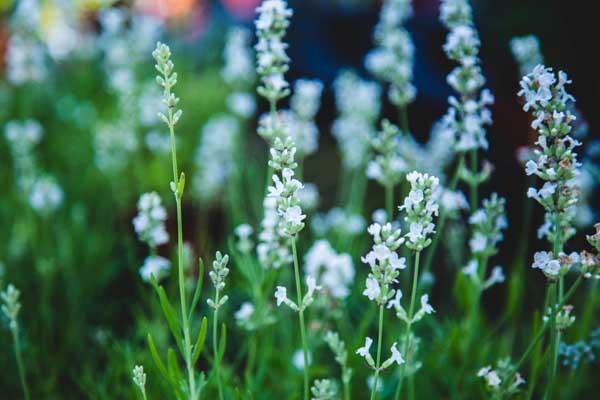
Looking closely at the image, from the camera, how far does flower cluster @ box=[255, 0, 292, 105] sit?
6.30 ft

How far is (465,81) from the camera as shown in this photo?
1.98 metres

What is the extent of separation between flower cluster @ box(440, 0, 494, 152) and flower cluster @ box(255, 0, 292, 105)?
1.63 ft

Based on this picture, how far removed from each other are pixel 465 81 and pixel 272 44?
0.60 metres

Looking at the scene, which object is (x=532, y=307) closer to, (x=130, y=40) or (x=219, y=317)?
(x=219, y=317)

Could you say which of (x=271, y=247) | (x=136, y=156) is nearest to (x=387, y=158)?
(x=271, y=247)

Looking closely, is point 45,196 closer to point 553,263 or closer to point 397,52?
point 397,52

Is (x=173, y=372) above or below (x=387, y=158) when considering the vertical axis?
below

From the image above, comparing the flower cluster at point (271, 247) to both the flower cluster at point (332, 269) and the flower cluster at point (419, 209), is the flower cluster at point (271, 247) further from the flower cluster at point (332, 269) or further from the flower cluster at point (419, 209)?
the flower cluster at point (419, 209)

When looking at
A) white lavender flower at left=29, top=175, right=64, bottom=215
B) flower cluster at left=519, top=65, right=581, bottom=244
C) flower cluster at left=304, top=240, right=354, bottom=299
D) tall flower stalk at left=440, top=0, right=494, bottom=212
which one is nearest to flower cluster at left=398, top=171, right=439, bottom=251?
flower cluster at left=519, top=65, right=581, bottom=244

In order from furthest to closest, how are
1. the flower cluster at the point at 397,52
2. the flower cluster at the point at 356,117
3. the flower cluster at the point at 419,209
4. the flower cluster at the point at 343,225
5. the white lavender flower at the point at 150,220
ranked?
the flower cluster at the point at 356,117 < the flower cluster at the point at 343,225 < the flower cluster at the point at 397,52 < the white lavender flower at the point at 150,220 < the flower cluster at the point at 419,209

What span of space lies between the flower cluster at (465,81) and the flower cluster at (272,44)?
498 millimetres

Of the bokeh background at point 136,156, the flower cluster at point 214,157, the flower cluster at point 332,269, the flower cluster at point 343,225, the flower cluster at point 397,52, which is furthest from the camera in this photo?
the flower cluster at point 214,157

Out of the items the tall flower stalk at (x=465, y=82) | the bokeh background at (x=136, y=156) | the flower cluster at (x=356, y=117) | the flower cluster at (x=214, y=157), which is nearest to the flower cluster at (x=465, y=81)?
the tall flower stalk at (x=465, y=82)

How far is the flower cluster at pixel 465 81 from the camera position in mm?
1935
